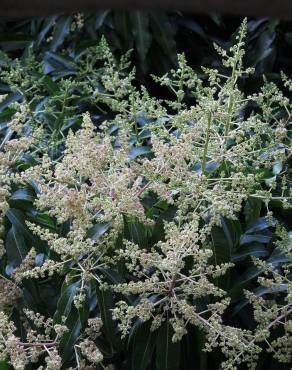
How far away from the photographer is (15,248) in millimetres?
1942

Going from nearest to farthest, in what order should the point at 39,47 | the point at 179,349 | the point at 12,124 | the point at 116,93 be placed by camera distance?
the point at 179,349 < the point at 12,124 < the point at 116,93 < the point at 39,47

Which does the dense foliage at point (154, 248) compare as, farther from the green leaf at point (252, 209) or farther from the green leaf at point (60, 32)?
the green leaf at point (60, 32)

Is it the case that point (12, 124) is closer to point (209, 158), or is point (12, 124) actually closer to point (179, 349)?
point (209, 158)

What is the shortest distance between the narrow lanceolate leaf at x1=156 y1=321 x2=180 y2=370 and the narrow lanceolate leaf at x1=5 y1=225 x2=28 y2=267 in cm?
43

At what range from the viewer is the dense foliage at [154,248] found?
1.62m

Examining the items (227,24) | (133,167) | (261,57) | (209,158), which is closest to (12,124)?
(133,167)

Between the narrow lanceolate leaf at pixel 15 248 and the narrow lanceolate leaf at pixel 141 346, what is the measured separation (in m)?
0.37

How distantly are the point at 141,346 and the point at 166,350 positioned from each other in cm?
7

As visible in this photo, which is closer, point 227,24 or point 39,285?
point 39,285

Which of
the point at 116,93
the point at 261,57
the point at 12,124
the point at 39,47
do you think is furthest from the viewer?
the point at 39,47

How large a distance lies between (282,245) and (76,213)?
48 centimetres

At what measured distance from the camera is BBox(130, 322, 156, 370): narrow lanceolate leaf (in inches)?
71.8

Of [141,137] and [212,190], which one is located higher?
[141,137]

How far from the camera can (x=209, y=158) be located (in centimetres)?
194
